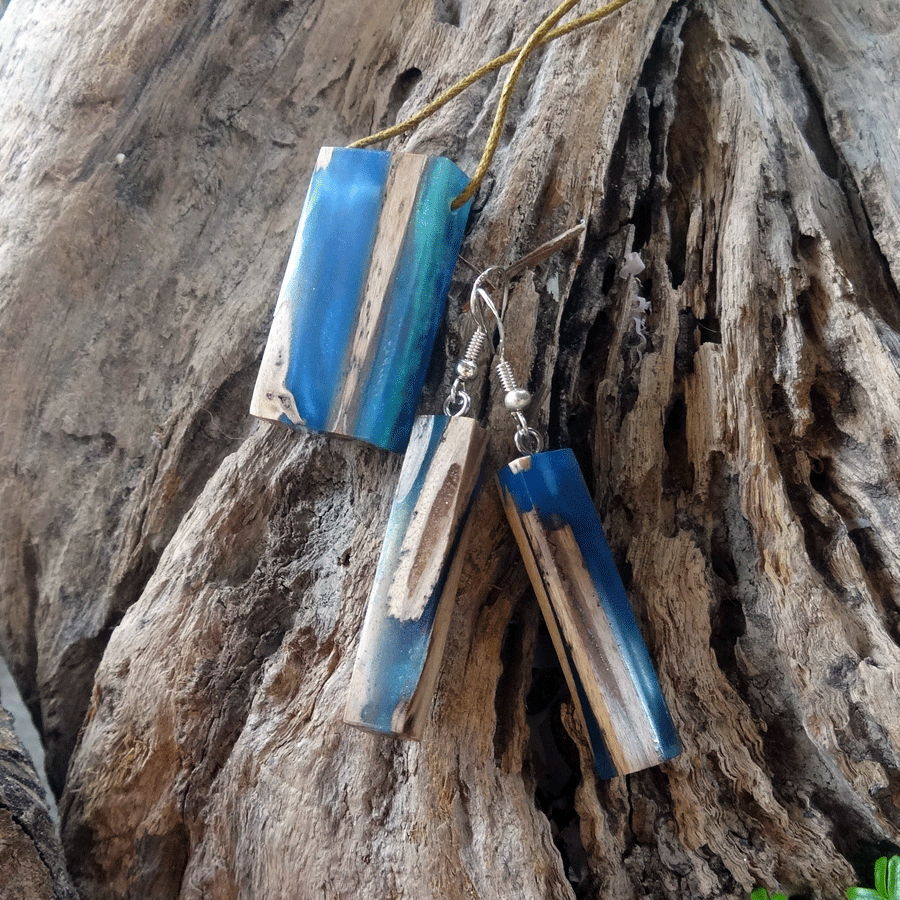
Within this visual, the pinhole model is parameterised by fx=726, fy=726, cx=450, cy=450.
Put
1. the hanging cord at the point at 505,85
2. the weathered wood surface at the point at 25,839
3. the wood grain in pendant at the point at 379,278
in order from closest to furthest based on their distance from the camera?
the weathered wood surface at the point at 25,839 → the wood grain in pendant at the point at 379,278 → the hanging cord at the point at 505,85

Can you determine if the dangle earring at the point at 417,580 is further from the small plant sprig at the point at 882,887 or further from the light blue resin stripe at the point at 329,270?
the small plant sprig at the point at 882,887

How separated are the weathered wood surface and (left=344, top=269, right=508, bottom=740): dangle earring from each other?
42cm

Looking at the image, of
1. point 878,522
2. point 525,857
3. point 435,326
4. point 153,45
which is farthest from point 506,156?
point 525,857

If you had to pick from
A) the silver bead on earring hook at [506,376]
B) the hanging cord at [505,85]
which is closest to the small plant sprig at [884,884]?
the silver bead on earring hook at [506,376]

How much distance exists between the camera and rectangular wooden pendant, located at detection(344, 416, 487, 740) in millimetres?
992

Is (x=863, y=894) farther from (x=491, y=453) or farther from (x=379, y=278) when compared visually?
(x=379, y=278)

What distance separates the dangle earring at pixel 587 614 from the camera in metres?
1.02

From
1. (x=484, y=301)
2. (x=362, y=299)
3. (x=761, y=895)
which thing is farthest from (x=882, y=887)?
(x=362, y=299)

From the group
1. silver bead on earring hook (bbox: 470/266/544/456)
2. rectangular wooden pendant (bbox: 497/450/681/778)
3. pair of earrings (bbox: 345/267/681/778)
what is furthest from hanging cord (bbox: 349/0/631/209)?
rectangular wooden pendant (bbox: 497/450/681/778)

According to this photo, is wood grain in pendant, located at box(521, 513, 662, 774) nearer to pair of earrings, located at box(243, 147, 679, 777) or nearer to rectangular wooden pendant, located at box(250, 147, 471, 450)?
pair of earrings, located at box(243, 147, 679, 777)

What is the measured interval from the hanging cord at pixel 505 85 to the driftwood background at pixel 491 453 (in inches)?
2.9

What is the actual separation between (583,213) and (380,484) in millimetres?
631

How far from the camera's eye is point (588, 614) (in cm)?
107

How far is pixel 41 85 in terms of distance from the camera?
144 cm
